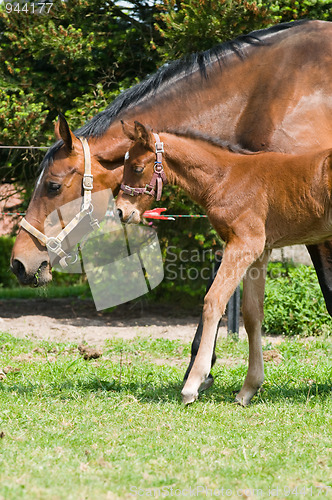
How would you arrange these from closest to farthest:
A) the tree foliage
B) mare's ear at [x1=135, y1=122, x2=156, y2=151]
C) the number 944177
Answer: mare's ear at [x1=135, y1=122, x2=156, y2=151] → the tree foliage → the number 944177

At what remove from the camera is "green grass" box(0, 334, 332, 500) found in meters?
2.61

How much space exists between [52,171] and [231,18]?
3.77m

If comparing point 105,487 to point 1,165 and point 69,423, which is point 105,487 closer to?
point 69,423

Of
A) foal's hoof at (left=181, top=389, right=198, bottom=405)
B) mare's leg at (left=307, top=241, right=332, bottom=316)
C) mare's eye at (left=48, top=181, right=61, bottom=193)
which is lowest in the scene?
foal's hoof at (left=181, top=389, right=198, bottom=405)

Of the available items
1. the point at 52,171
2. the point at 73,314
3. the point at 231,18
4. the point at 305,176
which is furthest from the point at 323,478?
the point at 73,314

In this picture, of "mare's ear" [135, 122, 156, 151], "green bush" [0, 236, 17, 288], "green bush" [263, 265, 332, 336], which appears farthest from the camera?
"green bush" [0, 236, 17, 288]

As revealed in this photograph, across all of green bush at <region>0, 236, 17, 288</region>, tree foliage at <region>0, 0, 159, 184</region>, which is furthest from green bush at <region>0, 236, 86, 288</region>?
tree foliage at <region>0, 0, 159, 184</region>

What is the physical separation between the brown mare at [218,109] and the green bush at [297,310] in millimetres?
2653

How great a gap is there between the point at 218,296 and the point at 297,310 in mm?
3885

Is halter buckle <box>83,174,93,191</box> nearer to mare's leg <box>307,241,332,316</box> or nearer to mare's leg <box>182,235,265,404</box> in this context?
mare's leg <box>182,235,265,404</box>

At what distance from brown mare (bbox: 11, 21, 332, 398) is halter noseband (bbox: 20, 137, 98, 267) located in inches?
2.0

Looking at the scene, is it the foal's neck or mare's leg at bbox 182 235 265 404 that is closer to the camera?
mare's leg at bbox 182 235 265 404

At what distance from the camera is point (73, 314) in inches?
377

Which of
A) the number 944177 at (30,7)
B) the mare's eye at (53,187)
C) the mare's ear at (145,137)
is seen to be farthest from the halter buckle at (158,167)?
the number 944177 at (30,7)
